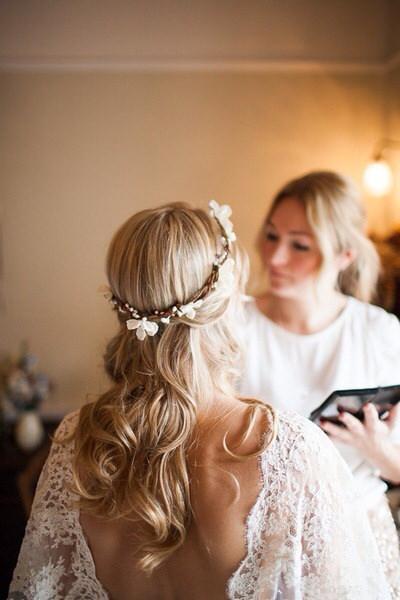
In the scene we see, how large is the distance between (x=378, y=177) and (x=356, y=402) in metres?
1.91

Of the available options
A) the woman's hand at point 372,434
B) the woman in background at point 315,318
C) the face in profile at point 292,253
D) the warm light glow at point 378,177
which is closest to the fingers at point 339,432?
the woman's hand at point 372,434

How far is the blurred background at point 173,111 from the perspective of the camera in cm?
291

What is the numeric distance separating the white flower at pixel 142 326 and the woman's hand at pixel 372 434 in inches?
24.4

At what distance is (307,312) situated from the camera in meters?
1.66

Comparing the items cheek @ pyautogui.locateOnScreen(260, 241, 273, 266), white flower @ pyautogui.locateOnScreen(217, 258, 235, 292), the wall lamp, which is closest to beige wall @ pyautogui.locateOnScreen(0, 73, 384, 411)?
the wall lamp

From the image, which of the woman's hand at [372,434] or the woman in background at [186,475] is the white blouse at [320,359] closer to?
the woman's hand at [372,434]

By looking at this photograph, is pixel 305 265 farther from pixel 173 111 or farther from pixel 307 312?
pixel 173 111

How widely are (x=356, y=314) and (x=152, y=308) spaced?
3.21 feet

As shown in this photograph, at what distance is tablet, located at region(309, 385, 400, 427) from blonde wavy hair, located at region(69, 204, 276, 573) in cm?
35

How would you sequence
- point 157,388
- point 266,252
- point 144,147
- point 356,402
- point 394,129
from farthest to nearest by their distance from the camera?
1. point 144,147
2. point 394,129
3. point 266,252
4. point 356,402
5. point 157,388

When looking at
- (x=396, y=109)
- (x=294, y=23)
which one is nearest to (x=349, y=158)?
(x=396, y=109)

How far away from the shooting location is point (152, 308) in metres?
0.90

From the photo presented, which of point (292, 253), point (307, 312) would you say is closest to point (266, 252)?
point (292, 253)

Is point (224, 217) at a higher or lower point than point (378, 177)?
lower
